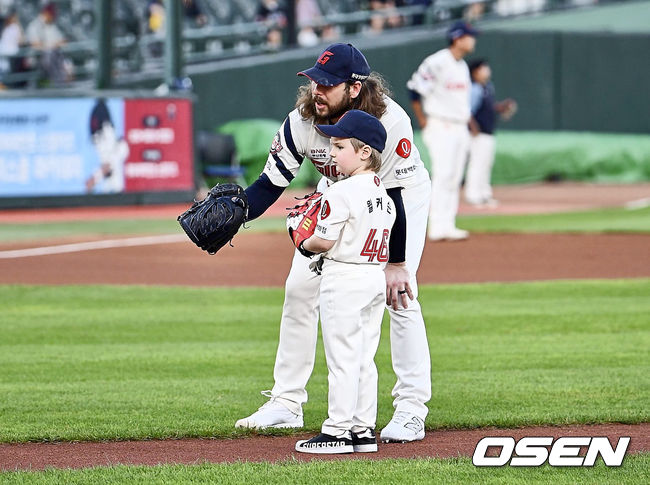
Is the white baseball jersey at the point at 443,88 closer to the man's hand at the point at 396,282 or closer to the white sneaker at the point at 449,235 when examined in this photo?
the white sneaker at the point at 449,235

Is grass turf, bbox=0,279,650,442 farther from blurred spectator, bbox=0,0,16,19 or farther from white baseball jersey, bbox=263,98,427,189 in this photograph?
blurred spectator, bbox=0,0,16,19

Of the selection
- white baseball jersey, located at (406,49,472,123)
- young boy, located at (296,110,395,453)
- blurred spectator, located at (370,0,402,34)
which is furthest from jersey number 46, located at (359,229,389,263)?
blurred spectator, located at (370,0,402,34)

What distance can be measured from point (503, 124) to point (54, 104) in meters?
11.4

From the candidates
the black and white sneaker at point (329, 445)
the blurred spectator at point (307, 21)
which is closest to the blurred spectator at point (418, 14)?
the blurred spectator at point (307, 21)

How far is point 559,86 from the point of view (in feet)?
89.7

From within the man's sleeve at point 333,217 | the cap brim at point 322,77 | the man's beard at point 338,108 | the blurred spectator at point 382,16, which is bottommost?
the man's sleeve at point 333,217

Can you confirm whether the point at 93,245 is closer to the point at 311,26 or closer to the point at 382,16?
the point at 311,26

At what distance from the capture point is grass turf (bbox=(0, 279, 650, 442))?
6.39 metres

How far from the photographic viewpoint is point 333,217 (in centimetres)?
541

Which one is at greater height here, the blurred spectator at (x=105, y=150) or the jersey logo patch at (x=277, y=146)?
the jersey logo patch at (x=277, y=146)

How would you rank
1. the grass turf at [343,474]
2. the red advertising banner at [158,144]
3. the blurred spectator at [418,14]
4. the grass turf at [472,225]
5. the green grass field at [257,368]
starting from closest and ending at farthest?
the grass turf at [343,474]
the green grass field at [257,368]
the grass turf at [472,225]
the red advertising banner at [158,144]
the blurred spectator at [418,14]

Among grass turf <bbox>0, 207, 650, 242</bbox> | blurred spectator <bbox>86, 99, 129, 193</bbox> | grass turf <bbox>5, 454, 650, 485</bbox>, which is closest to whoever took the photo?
grass turf <bbox>5, 454, 650, 485</bbox>

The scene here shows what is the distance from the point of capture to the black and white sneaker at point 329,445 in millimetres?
5496

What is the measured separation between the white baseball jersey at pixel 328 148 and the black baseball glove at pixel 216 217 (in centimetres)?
30
